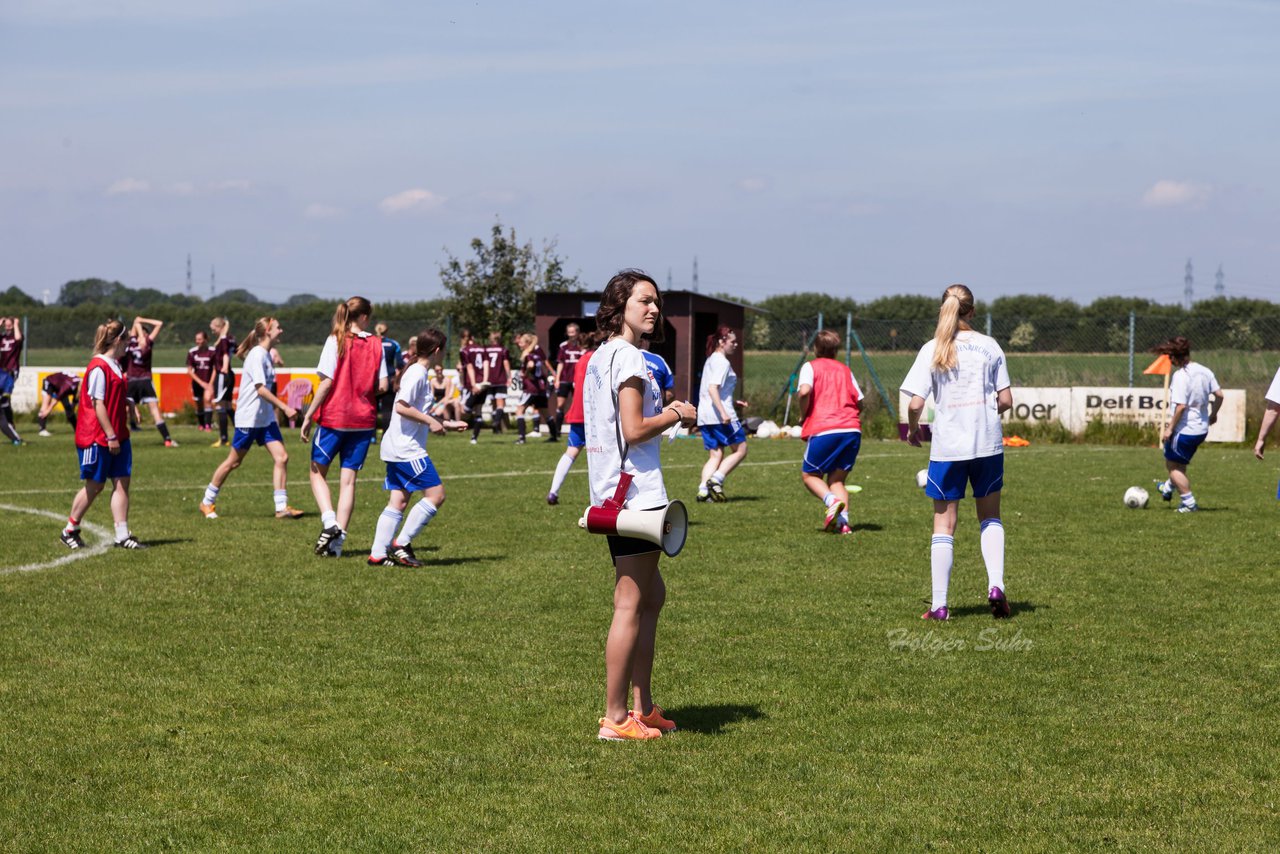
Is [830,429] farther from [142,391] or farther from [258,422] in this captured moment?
[142,391]

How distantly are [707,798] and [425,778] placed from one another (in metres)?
1.08

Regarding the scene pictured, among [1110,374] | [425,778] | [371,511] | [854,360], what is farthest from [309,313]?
[425,778]

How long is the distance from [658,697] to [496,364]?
21472 millimetres

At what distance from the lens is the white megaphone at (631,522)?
5.47 metres

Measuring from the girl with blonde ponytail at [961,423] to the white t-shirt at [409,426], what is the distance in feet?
12.6

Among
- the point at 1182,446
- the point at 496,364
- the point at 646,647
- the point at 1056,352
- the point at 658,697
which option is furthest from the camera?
the point at 1056,352

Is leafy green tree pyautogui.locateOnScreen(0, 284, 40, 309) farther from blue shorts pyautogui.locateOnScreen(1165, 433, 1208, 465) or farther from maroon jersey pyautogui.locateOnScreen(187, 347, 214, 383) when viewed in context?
blue shorts pyautogui.locateOnScreen(1165, 433, 1208, 465)

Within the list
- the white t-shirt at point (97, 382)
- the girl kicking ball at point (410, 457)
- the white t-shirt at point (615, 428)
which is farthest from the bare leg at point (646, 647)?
the white t-shirt at point (97, 382)

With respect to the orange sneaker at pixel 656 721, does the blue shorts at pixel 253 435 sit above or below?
above

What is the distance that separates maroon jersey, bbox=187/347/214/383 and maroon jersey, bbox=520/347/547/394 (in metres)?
5.90

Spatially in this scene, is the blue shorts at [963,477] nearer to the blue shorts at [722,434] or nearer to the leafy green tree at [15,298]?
the blue shorts at [722,434]

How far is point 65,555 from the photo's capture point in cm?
1118

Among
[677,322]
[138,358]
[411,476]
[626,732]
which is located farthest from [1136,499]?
[138,358]

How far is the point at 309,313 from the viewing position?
225ft
